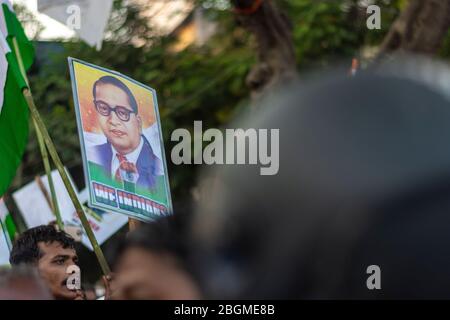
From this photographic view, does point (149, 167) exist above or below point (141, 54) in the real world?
below

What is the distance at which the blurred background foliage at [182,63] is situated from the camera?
313 inches

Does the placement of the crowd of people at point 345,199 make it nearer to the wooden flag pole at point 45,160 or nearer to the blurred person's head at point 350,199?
the blurred person's head at point 350,199

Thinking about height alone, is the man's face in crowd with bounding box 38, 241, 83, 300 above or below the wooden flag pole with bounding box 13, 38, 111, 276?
below

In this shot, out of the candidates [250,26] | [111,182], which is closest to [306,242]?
[111,182]

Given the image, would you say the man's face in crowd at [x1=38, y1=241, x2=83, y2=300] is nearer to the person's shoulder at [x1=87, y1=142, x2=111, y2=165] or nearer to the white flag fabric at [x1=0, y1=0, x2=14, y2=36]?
the person's shoulder at [x1=87, y1=142, x2=111, y2=165]

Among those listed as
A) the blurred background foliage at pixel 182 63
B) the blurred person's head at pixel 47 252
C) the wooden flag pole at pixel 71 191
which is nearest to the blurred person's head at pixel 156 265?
the wooden flag pole at pixel 71 191

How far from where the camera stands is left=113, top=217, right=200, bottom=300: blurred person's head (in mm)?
832

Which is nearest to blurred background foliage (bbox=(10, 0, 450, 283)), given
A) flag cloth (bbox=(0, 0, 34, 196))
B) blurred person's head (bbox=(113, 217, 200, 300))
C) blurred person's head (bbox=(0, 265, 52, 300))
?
flag cloth (bbox=(0, 0, 34, 196))

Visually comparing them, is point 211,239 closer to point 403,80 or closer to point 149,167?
point 403,80

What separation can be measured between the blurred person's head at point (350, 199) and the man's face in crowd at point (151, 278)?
0.35 ft

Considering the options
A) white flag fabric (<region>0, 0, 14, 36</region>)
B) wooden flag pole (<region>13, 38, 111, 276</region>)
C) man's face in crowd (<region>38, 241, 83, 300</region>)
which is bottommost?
man's face in crowd (<region>38, 241, 83, 300</region>)

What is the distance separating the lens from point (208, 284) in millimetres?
800

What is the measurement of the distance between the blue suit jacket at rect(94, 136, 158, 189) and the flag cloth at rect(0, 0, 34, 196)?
0.75 m
